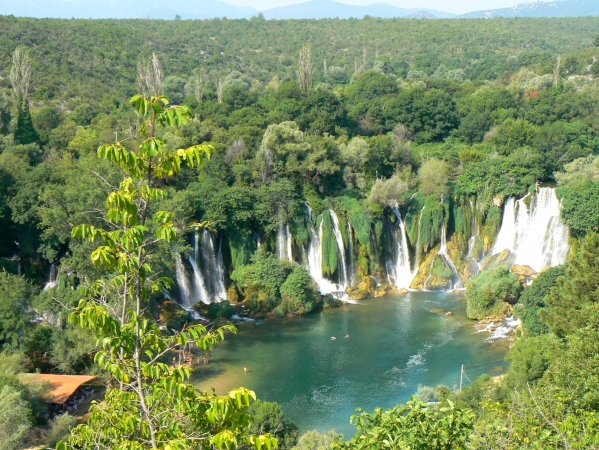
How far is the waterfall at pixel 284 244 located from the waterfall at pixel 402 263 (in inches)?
214

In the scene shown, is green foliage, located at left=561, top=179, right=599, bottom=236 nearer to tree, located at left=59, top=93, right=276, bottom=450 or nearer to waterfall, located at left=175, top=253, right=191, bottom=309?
waterfall, located at left=175, top=253, right=191, bottom=309

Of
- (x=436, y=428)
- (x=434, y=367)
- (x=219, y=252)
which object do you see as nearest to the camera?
(x=436, y=428)

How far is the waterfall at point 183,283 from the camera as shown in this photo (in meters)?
30.0

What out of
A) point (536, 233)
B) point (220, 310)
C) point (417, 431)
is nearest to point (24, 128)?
point (220, 310)

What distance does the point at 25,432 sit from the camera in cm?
1711

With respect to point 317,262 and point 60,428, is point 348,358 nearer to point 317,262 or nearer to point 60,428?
point 317,262

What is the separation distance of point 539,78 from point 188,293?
119ft

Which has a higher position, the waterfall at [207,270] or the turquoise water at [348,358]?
the waterfall at [207,270]

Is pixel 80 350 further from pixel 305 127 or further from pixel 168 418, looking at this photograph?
pixel 305 127

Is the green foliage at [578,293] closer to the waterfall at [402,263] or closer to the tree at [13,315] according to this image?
the waterfall at [402,263]

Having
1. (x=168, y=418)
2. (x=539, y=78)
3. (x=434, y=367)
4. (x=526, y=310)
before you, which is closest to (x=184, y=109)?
(x=168, y=418)

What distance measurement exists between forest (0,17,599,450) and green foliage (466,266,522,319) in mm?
79

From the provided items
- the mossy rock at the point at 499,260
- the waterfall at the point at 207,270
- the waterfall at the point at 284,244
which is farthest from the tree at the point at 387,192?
the waterfall at the point at 207,270

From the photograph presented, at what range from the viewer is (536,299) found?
82.2 feet
